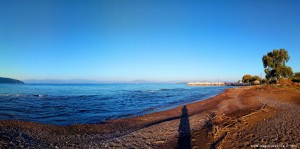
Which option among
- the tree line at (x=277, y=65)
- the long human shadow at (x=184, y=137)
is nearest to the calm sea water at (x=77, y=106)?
the long human shadow at (x=184, y=137)

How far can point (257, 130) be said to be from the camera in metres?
7.93

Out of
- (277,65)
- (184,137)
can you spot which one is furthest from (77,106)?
(277,65)

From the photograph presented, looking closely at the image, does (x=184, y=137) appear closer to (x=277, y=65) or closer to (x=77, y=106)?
(x=77, y=106)

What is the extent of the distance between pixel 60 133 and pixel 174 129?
576 centimetres

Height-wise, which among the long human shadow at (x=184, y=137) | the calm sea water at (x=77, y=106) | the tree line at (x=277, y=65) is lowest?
the calm sea water at (x=77, y=106)

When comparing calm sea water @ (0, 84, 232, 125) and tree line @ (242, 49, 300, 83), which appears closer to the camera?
calm sea water @ (0, 84, 232, 125)

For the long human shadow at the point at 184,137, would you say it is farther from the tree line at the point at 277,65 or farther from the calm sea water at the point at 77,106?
the tree line at the point at 277,65

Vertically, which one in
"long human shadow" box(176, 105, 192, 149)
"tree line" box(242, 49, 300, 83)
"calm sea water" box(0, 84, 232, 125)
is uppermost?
"tree line" box(242, 49, 300, 83)

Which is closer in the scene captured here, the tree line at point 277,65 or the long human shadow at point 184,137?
the long human shadow at point 184,137

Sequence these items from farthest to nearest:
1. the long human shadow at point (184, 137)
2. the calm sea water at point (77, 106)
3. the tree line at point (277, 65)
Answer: the tree line at point (277, 65)
the calm sea water at point (77, 106)
the long human shadow at point (184, 137)

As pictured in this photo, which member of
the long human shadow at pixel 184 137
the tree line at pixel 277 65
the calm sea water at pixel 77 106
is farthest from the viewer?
the tree line at pixel 277 65

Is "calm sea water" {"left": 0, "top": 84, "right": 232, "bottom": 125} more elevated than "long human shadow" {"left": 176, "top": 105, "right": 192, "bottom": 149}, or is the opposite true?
"long human shadow" {"left": 176, "top": 105, "right": 192, "bottom": 149}

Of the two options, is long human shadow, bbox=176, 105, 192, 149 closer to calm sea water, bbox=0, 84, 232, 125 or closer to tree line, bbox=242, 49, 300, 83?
calm sea water, bbox=0, 84, 232, 125

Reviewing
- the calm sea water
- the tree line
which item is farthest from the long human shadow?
the tree line
